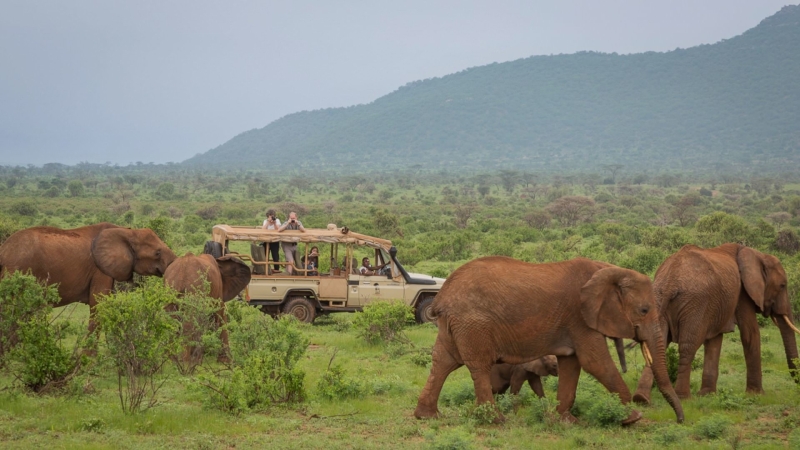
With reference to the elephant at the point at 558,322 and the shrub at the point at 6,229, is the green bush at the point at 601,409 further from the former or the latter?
the shrub at the point at 6,229

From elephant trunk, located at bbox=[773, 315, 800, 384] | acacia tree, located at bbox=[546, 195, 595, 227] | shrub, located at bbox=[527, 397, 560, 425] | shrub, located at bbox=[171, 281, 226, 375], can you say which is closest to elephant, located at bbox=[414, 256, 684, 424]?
shrub, located at bbox=[527, 397, 560, 425]

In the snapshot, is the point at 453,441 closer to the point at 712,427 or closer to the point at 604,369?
the point at 604,369

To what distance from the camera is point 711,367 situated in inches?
491

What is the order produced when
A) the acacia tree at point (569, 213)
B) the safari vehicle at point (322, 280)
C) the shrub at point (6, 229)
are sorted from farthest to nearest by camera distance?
the acacia tree at point (569, 213)
the shrub at point (6, 229)
the safari vehicle at point (322, 280)

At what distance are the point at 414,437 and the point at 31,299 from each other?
525cm

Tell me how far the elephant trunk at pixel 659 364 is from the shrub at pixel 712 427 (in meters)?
0.38

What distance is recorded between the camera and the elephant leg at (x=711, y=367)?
12.4 m

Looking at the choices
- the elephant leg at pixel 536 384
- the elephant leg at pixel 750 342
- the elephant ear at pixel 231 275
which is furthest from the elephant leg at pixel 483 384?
the elephant ear at pixel 231 275

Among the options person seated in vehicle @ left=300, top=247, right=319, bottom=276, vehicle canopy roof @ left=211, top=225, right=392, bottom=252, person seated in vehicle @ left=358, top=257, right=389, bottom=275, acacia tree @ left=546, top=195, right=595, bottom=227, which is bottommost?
acacia tree @ left=546, top=195, right=595, bottom=227

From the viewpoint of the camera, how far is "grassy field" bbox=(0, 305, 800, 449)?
31.4 feet

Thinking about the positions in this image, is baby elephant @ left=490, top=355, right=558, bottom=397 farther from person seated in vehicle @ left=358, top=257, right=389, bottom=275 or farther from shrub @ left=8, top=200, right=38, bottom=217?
shrub @ left=8, top=200, right=38, bottom=217

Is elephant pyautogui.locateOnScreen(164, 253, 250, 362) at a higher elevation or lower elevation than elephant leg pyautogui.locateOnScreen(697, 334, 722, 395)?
higher

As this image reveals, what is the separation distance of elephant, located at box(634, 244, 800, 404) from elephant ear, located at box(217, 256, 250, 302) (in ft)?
23.1

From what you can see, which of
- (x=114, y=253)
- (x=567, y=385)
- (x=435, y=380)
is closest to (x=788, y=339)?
(x=567, y=385)
